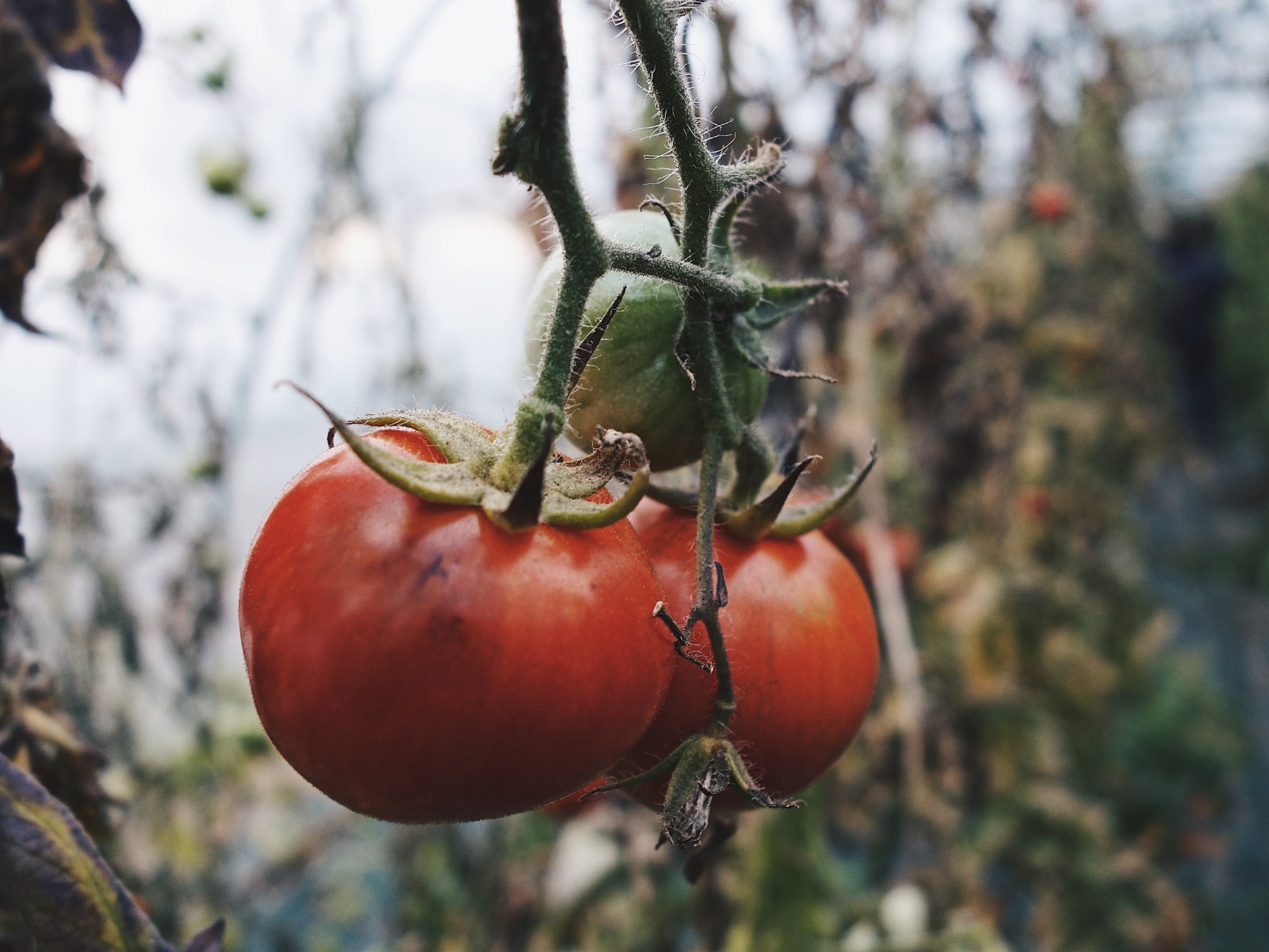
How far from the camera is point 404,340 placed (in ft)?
7.51

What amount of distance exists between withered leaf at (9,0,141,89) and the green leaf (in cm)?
45

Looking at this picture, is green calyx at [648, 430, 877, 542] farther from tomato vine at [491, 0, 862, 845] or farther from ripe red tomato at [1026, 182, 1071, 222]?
ripe red tomato at [1026, 182, 1071, 222]

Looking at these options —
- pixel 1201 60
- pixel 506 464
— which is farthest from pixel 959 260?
pixel 506 464

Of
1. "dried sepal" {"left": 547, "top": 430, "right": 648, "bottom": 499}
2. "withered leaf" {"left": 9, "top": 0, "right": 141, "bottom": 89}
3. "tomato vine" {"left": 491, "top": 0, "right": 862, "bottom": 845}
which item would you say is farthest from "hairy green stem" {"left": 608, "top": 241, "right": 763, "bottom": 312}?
"withered leaf" {"left": 9, "top": 0, "right": 141, "bottom": 89}

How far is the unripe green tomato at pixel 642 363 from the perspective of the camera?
67 centimetres

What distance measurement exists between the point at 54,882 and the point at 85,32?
0.55 metres

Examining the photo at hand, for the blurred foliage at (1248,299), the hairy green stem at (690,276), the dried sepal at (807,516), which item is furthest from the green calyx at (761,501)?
the blurred foliage at (1248,299)

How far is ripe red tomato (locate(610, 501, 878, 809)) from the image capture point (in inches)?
24.7

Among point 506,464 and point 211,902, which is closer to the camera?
point 506,464

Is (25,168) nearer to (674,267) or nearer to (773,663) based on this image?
(674,267)

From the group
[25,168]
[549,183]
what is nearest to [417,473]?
[549,183]

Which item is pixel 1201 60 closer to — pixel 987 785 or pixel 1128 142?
pixel 1128 142

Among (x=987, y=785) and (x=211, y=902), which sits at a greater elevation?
(x=987, y=785)

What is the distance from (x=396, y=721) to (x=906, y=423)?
89.7 inches
